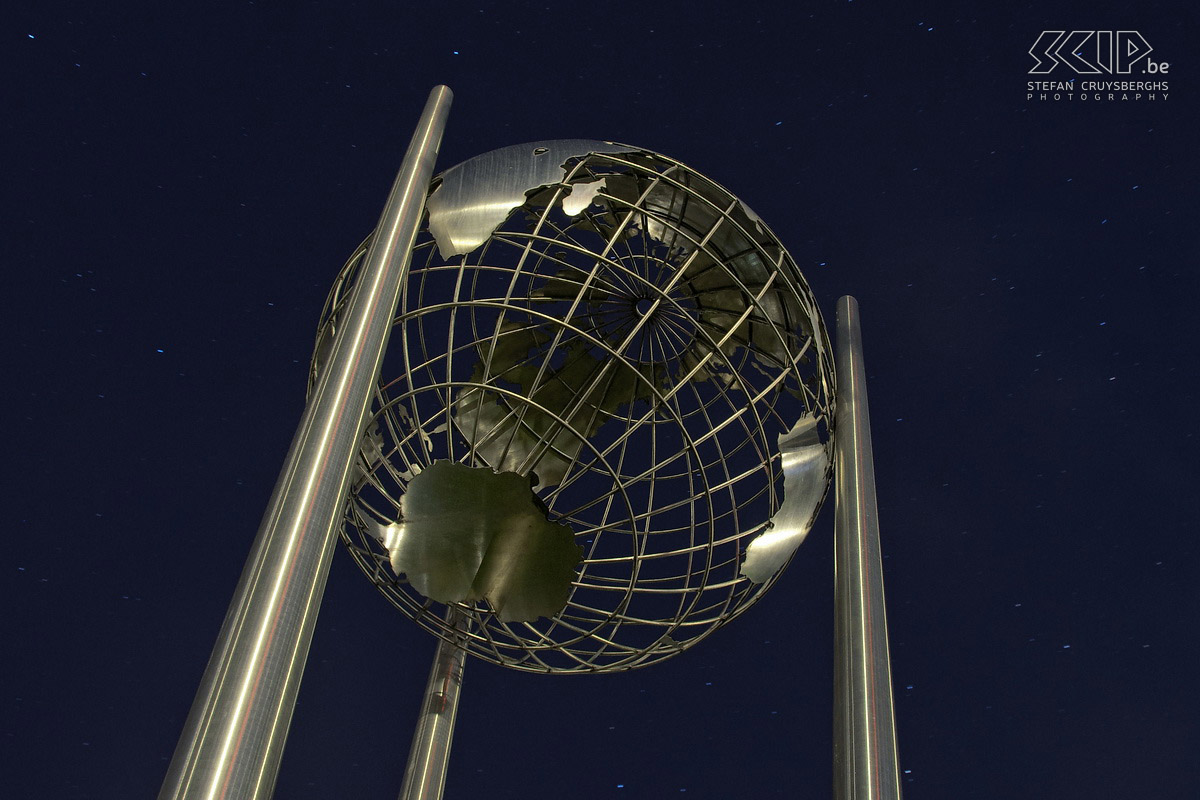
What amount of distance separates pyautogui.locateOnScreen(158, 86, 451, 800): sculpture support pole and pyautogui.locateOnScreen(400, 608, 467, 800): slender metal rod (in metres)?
0.90

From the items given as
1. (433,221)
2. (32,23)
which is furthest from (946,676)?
(32,23)

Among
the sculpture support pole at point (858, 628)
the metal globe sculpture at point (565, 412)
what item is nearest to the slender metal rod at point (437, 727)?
the metal globe sculpture at point (565, 412)

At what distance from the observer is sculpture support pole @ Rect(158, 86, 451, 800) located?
93 centimetres

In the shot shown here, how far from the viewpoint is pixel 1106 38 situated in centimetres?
319

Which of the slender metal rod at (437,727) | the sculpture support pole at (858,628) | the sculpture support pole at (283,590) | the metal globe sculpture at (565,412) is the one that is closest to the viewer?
the sculpture support pole at (283,590)

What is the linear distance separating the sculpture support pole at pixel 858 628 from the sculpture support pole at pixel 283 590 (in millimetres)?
668

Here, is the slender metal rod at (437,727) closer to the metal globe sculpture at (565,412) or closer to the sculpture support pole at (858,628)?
the metal globe sculpture at (565,412)

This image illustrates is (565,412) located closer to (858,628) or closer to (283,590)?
(858,628)

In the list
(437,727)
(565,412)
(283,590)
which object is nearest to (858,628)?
(283,590)

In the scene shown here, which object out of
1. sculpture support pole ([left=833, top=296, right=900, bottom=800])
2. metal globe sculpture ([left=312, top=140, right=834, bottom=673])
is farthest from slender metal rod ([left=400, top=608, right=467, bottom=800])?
sculpture support pole ([left=833, top=296, right=900, bottom=800])

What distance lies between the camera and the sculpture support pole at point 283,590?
926mm

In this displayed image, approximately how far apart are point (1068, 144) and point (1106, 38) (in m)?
0.35

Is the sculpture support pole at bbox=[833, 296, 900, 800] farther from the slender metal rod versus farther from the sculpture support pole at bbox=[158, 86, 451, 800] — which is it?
the slender metal rod

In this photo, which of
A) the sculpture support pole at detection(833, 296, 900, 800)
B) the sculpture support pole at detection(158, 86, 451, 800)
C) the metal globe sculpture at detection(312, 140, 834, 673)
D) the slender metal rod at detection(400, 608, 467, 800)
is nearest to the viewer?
the sculpture support pole at detection(158, 86, 451, 800)
